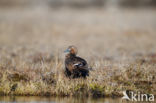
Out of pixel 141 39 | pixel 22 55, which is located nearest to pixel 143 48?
pixel 141 39

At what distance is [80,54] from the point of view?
55.8ft

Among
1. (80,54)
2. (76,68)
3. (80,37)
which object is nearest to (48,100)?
(76,68)

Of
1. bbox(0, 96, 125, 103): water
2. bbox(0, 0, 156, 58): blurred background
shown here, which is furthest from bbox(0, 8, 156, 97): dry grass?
bbox(0, 96, 125, 103): water

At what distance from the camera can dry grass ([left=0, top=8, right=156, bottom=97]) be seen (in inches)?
438

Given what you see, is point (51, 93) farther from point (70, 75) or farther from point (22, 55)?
point (22, 55)

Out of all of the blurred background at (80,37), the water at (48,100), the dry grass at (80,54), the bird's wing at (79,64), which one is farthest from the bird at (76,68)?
the blurred background at (80,37)

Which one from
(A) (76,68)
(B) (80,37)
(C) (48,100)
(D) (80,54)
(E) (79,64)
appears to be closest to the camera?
(C) (48,100)

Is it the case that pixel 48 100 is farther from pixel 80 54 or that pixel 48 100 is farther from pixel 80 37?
pixel 80 37

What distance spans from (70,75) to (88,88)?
105 centimetres

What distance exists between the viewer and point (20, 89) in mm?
11008

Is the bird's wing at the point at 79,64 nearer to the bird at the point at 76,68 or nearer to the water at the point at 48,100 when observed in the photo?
the bird at the point at 76,68

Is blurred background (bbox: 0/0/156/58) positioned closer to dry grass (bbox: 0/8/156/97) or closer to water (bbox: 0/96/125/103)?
dry grass (bbox: 0/8/156/97)

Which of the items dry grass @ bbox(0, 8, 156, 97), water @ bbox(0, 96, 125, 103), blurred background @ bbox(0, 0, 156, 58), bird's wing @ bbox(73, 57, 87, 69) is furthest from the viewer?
blurred background @ bbox(0, 0, 156, 58)

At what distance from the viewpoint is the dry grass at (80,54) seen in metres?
11.1
